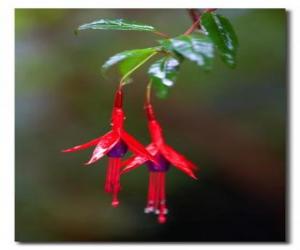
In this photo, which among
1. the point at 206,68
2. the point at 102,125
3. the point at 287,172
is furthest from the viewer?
the point at 102,125

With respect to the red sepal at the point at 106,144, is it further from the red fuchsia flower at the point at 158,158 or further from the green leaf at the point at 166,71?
the green leaf at the point at 166,71

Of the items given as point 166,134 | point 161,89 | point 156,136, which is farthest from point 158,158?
point 166,134

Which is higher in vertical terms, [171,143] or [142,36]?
[142,36]

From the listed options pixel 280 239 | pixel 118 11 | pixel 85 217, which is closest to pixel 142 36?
pixel 118 11

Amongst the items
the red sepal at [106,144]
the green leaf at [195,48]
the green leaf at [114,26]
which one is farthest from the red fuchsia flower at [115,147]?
the green leaf at [195,48]

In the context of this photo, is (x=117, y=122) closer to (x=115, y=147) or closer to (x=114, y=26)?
(x=115, y=147)

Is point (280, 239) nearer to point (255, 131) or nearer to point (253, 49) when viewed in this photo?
point (255, 131)

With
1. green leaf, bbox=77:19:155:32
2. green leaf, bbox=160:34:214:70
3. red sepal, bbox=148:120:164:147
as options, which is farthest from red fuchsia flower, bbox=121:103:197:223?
green leaf, bbox=160:34:214:70
